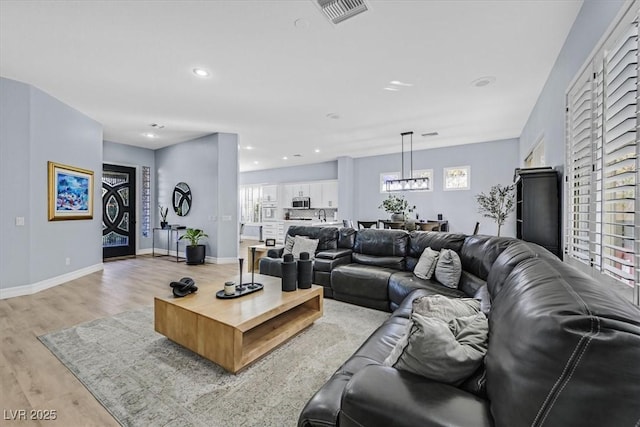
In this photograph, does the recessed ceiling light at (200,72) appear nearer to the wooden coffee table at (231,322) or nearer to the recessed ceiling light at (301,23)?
the recessed ceiling light at (301,23)

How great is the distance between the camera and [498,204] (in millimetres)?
5555

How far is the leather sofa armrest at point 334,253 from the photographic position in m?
3.97

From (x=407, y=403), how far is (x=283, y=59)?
10.9 ft

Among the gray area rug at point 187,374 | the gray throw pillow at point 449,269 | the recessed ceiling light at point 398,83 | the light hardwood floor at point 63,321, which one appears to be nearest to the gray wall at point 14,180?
the light hardwood floor at point 63,321

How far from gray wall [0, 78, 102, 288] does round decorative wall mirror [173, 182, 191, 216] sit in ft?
7.17

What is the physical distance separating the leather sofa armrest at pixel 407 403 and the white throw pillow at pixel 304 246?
10.4ft

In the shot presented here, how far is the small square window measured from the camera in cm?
716

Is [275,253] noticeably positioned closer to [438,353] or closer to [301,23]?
[301,23]

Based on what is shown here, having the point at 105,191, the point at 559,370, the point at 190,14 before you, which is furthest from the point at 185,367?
the point at 105,191

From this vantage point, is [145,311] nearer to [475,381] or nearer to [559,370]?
[475,381]

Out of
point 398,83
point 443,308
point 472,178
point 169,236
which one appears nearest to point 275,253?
point 398,83

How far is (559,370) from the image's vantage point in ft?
2.18

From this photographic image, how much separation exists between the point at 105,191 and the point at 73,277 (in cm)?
263

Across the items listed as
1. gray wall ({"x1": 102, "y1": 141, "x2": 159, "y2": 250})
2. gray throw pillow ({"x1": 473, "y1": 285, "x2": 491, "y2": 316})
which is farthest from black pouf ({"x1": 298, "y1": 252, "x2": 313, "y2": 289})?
gray wall ({"x1": 102, "y1": 141, "x2": 159, "y2": 250})
